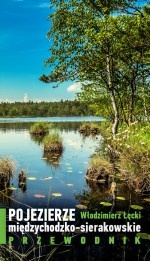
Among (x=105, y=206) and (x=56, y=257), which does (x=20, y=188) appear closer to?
(x=105, y=206)

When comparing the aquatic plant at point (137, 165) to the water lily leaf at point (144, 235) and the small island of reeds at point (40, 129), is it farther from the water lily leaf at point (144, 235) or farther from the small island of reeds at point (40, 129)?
the small island of reeds at point (40, 129)

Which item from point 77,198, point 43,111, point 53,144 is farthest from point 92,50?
point 43,111

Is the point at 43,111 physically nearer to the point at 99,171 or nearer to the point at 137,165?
the point at 99,171

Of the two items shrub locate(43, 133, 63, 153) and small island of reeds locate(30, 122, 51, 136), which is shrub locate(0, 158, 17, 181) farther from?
small island of reeds locate(30, 122, 51, 136)

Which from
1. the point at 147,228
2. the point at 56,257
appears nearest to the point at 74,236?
the point at 56,257

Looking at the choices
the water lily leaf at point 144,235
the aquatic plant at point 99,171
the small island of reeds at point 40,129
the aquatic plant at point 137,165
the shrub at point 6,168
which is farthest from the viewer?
the small island of reeds at point 40,129

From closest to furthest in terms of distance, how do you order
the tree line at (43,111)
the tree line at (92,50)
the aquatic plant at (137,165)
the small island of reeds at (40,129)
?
the aquatic plant at (137,165)
the tree line at (92,50)
the small island of reeds at (40,129)
the tree line at (43,111)

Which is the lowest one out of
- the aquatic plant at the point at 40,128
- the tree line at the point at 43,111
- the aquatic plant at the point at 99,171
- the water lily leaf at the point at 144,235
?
the water lily leaf at the point at 144,235

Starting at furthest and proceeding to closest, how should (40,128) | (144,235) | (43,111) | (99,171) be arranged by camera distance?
(43,111) → (40,128) → (99,171) → (144,235)

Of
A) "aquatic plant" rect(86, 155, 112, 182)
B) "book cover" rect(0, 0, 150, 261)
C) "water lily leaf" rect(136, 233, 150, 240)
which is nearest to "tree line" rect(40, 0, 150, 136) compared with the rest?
"book cover" rect(0, 0, 150, 261)

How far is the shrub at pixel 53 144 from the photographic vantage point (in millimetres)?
22562

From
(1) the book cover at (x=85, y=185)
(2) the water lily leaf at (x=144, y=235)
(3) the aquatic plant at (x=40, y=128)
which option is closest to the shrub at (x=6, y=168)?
(1) the book cover at (x=85, y=185)

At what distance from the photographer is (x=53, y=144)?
22.6 metres

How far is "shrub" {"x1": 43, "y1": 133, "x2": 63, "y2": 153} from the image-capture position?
2256 cm
